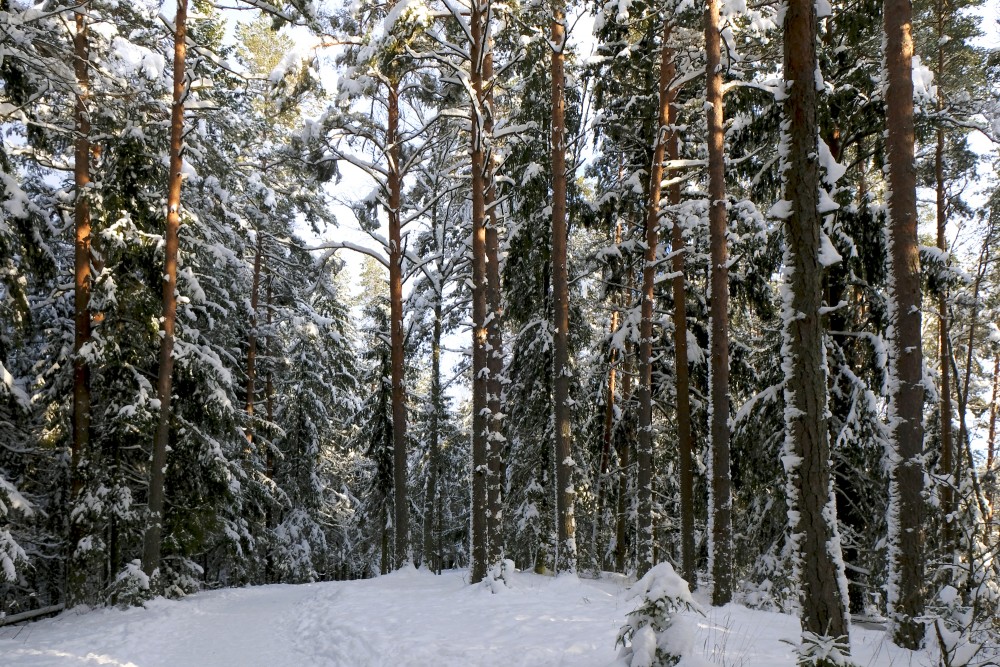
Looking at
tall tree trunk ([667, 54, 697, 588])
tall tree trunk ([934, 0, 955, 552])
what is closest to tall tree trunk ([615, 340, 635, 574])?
tall tree trunk ([667, 54, 697, 588])

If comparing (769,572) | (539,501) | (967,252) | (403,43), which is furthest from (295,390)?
(967,252)

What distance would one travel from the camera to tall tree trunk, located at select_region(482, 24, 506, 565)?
1196 cm

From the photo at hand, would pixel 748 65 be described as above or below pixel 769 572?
above

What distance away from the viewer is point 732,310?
13.1 meters

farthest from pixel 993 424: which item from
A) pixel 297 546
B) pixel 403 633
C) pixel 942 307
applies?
pixel 297 546

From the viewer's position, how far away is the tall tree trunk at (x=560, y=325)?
11555mm

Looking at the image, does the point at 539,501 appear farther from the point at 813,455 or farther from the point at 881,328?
the point at 813,455

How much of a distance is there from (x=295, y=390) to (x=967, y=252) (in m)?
22.4

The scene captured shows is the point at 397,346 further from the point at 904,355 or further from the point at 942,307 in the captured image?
the point at 942,307

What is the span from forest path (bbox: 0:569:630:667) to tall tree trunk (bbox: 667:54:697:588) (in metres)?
1.54

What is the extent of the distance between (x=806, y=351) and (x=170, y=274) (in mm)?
11514

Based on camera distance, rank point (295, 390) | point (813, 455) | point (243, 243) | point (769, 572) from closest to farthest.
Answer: point (813, 455) < point (769, 572) < point (243, 243) < point (295, 390)

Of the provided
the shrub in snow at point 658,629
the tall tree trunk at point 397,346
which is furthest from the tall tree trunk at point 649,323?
the shrub in snow at point 658,629

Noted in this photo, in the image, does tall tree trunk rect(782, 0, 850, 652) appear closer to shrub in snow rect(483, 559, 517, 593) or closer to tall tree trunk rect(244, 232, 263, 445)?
shrub in snow rect(483, 559, 517, 593)
